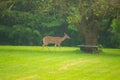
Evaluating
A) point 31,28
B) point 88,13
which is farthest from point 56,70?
point 31,28

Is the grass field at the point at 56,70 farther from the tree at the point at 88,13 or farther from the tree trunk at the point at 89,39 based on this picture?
the tree trunk at the point at 89,39

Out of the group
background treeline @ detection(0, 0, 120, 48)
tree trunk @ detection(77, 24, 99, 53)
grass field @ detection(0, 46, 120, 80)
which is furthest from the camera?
background treeline @ detection(0, 0, 120, 48)

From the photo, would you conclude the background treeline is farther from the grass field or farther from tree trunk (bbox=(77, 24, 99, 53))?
the grass field

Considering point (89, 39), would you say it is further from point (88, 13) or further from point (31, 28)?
point (31, 28)

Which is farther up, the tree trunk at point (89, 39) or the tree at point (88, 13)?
the tree at point (88, 13)

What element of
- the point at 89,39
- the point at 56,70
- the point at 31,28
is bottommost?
the point at 56,70

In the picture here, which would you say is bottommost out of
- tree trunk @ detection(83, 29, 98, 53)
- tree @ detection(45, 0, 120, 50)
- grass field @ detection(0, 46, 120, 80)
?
grass field @ detection(0, 46, 120, 80)

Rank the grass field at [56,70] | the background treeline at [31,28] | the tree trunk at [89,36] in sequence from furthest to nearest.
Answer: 1. the background treeline at [31,28]
2. the tree trunk at [89,36]
3. the grass field at [56,70]

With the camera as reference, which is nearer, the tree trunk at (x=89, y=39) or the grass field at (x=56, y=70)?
the grass field at (x=56, y=70)

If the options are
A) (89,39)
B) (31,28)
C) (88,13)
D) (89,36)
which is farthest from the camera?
(31,28)

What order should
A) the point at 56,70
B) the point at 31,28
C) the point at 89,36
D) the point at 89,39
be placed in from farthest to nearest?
the point at 31,28 → the point at 89,39 → the point at 89,36 → the point at 56,70

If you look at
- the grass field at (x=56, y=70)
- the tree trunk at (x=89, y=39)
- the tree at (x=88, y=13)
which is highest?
the tree at (x=88, y=13)

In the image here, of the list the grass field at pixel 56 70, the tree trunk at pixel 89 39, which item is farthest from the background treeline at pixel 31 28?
the grass field at pixel 56 70

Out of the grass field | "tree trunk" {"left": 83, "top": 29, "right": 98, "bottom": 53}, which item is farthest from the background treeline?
the grass field
